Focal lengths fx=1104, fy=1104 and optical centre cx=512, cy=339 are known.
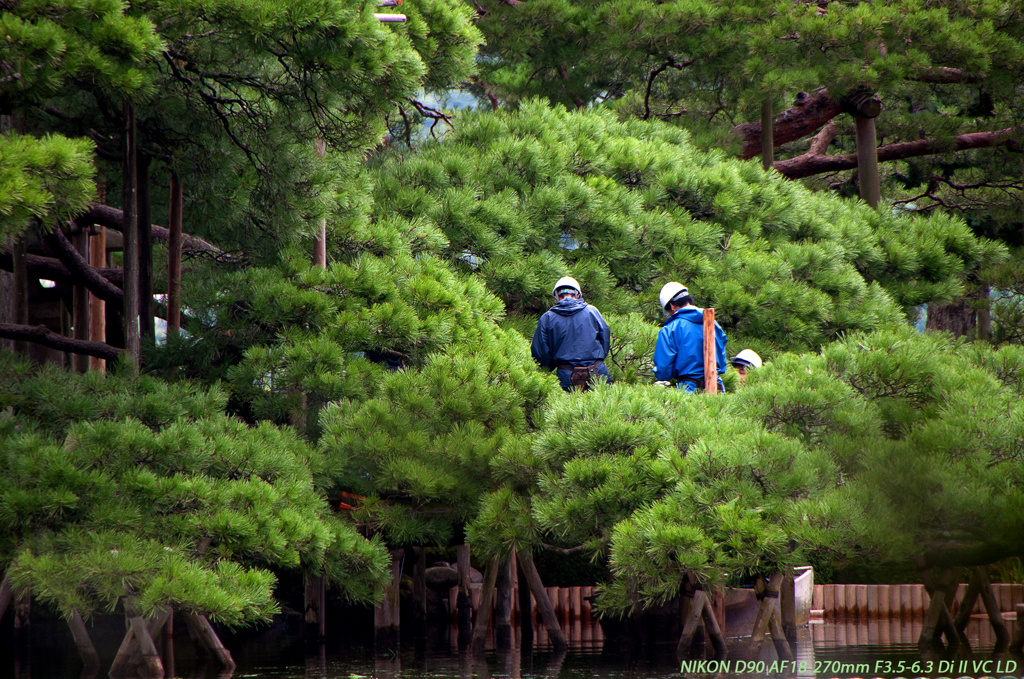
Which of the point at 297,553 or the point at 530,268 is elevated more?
the point at 530,268

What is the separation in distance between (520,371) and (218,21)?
9.04 ft

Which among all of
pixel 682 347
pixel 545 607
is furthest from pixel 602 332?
pixel 545 607

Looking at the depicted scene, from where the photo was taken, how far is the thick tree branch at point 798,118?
1252cm

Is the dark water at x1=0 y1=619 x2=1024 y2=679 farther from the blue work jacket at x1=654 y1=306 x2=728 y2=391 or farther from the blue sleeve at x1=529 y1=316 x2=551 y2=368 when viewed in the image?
the blue sleeve at x1=529 y1=316 x2=551 y2=368

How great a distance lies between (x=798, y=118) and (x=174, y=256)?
308 inches

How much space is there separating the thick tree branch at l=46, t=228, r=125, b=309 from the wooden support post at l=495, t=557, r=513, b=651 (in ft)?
12.4

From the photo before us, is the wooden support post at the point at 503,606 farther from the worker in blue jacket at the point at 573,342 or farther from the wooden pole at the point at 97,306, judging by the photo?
the wooden pole at the point at 97,306

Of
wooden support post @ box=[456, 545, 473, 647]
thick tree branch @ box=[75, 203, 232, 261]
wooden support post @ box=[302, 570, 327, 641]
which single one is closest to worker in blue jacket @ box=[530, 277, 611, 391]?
thick tree branch @ box=[75, 203, 232, 261]

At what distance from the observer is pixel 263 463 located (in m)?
6.32

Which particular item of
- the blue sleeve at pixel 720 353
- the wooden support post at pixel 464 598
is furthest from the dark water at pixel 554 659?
the blue sleeve at pixel 720 353

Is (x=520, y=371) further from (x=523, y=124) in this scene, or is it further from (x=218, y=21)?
(x=523, y=124)

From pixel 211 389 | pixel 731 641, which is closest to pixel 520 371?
pixel 211 389

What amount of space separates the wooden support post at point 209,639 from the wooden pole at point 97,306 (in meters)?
4.05

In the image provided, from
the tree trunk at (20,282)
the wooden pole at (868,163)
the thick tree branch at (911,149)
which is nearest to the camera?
the tree trunk at (20,282)
